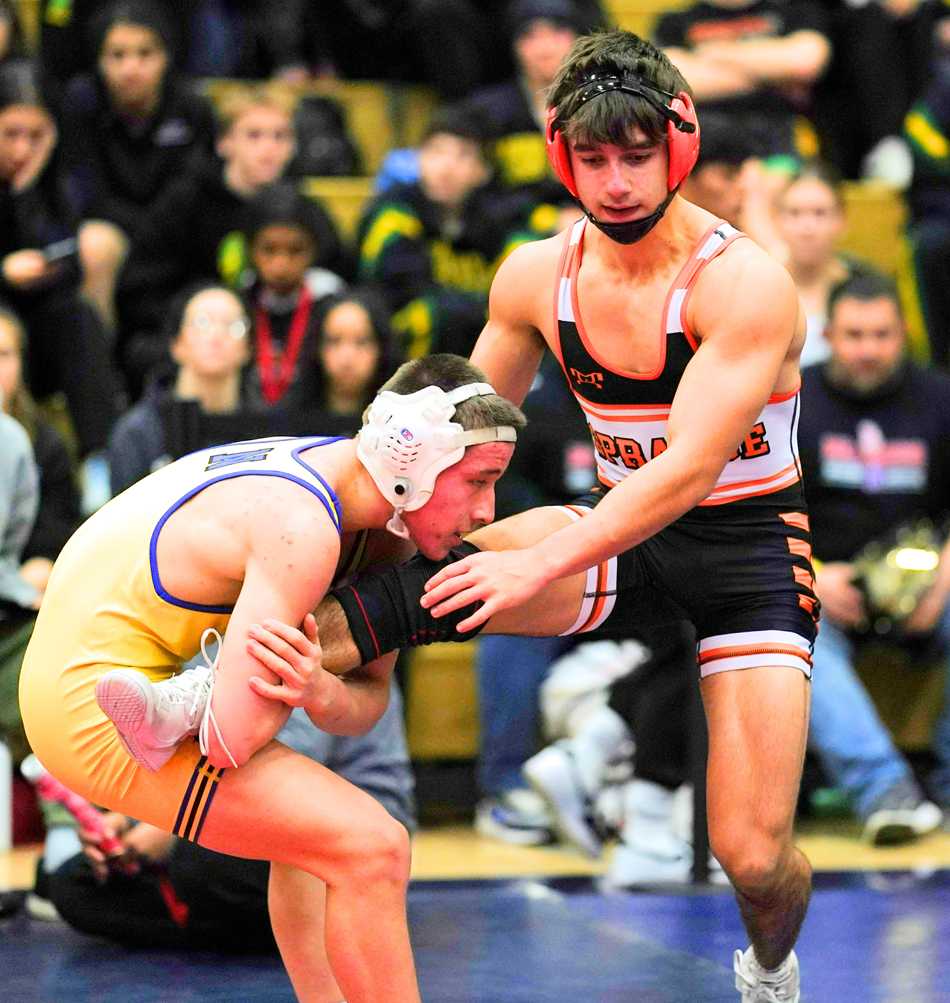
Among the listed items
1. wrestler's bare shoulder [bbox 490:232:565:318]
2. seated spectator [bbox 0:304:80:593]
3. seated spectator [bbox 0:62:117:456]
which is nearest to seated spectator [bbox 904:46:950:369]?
seated spectator [bbox 0:62:117:456]

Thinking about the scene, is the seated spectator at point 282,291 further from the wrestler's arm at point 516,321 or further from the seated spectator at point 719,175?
the wrestler's arm at point 516,321

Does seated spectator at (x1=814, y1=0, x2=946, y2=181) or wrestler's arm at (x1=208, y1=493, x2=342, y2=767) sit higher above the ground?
seated spectator at (x1=814, y1=0, x2=946, y2=181)

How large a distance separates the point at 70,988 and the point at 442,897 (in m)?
1.20

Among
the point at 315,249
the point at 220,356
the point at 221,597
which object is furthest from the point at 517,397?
the point at 315,249

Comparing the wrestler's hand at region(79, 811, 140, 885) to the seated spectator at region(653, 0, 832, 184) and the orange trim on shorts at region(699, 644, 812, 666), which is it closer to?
the orange trim on shorts at region(699, 644, 812, 666)

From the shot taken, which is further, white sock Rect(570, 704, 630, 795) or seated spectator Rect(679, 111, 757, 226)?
seated spectator Rect(679, 111, 757, 226)

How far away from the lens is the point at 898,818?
19.1 ft

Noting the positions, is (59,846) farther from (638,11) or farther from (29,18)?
(638,11)

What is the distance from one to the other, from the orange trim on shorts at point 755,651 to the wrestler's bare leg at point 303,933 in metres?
0.91

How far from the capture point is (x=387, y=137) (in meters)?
A: 8.47

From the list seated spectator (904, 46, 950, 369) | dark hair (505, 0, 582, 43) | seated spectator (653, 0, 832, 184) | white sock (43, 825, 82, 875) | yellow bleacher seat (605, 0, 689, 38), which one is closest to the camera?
white sock (43, 825, 82, 875)

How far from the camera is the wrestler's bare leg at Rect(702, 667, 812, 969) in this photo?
381 centimetres

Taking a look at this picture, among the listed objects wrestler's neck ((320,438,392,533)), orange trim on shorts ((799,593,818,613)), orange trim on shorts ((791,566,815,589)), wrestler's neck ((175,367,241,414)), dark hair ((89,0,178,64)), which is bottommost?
orange trim on shorts ((799,593,818,613))

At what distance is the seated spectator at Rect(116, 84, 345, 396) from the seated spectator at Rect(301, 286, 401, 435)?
811 mm
